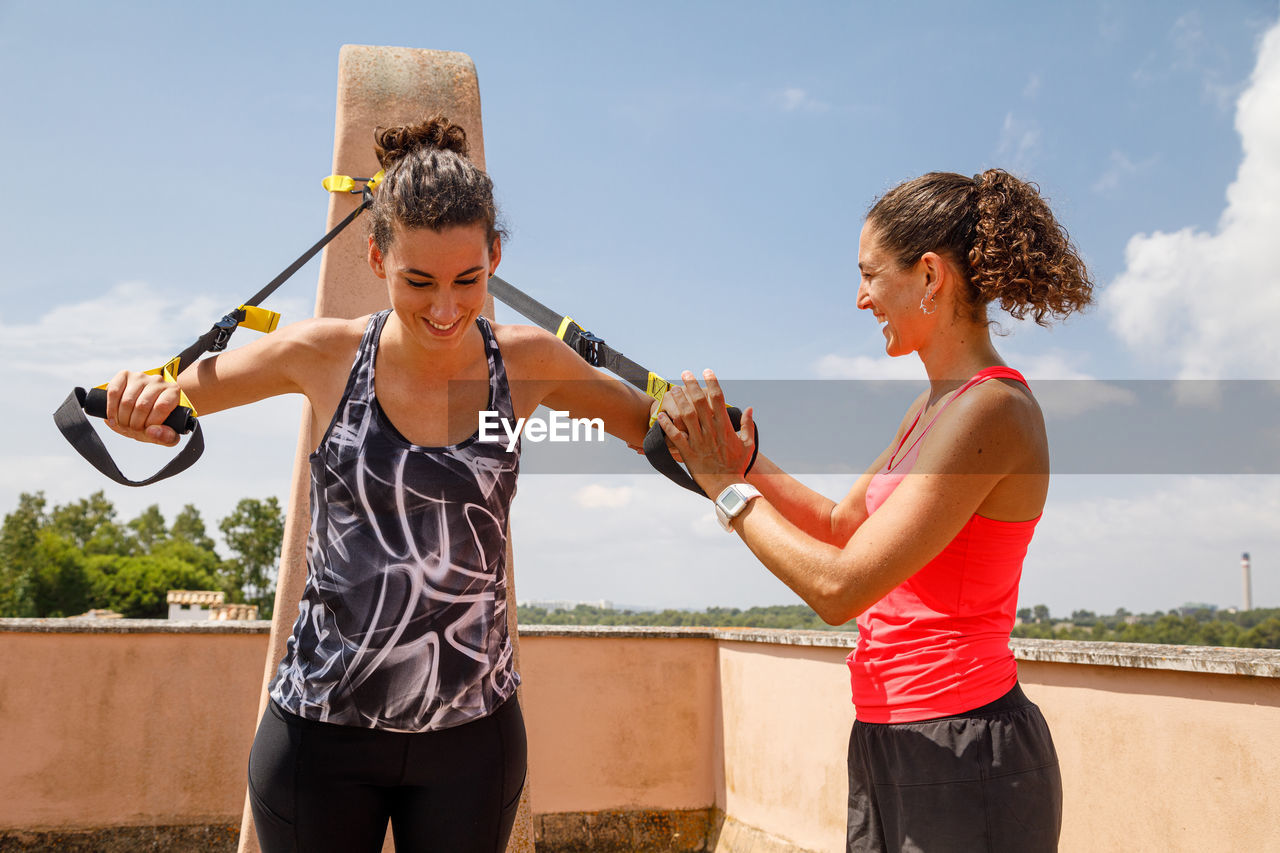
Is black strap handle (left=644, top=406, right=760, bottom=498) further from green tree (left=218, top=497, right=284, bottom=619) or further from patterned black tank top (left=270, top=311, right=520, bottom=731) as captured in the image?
green tree (left=218, top=497, right=284, bottom=619)

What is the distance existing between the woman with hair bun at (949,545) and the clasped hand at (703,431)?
7.0 inches

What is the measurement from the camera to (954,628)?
5.54 ft

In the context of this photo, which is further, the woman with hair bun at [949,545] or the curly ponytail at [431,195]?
the curly ponytail at [431,195]

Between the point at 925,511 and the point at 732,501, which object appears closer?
the point at 925,511

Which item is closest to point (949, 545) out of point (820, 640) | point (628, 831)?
point (820, 640)

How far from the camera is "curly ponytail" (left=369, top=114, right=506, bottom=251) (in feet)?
5.91

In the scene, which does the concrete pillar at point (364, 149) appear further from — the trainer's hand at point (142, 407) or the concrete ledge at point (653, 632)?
the concrete ledge at point (653, 632)

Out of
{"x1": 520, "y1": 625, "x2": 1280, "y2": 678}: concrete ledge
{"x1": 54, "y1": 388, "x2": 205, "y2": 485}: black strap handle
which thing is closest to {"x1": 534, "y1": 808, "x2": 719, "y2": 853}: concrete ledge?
{"x1": 520, "y1": 625, "x2": 1280, "y2": 678}: concrete ledge

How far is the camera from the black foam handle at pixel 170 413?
1.88 m

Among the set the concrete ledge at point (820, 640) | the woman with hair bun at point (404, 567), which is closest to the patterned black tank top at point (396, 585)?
the woman with hair bun at point (404, 567)

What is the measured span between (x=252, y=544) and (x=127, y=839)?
71.9 m

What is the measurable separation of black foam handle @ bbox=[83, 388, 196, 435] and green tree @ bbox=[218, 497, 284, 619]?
7423 centimetres

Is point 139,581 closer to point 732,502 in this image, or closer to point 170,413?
point 170,413

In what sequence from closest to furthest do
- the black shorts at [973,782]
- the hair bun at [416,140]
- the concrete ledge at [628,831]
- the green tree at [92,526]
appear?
the black shorts at [973,782]
the hair bun at [416,140]
the concrete ledge at [628,831]
the green tree at [92,526]
